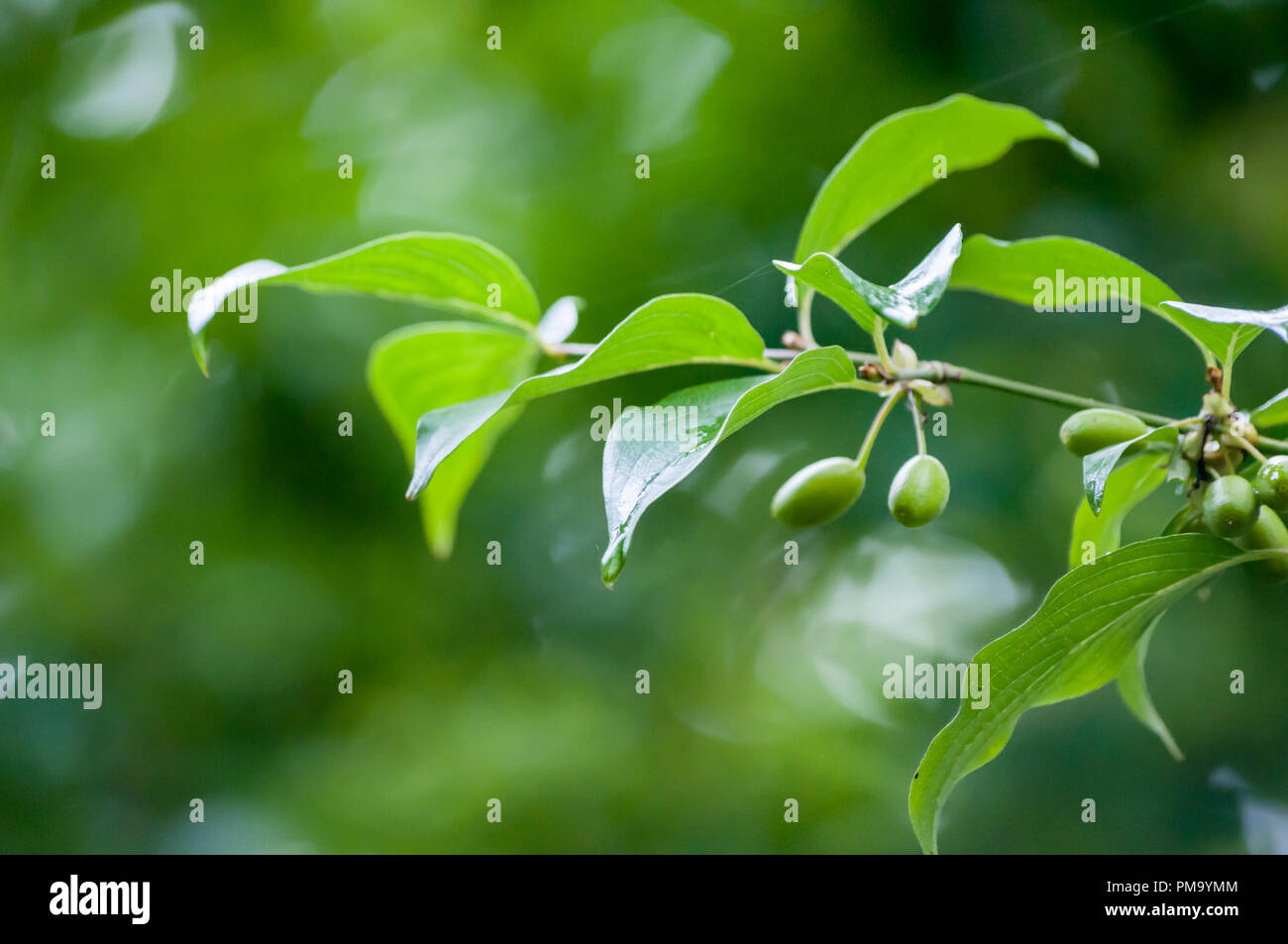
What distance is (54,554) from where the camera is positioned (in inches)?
81.7

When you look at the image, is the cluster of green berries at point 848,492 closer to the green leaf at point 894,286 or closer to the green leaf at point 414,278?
the green leaf at point 894,286

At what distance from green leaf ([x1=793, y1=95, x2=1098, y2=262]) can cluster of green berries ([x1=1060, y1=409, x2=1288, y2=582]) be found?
228 millimetres

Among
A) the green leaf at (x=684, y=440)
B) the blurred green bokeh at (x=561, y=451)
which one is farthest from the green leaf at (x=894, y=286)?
the blurred green bokeh at (x=561, y=451)

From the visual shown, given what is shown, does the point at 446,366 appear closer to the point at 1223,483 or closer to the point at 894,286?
the point at 894,286

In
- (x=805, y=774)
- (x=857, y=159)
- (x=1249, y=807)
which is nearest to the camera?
(x=857, y=159)

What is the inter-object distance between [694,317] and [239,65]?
2.07 metres

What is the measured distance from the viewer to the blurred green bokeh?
74.5 inches

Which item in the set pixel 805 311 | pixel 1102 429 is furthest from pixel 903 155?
pixel 1102 429

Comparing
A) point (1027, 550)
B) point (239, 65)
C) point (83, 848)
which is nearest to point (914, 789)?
point (1027, 550)

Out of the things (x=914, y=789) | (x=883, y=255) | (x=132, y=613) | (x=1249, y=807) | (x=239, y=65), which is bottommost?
(x=1249, y=807)

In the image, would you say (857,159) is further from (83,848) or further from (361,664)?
(83,848)

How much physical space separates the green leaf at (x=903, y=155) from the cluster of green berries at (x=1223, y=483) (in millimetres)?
228

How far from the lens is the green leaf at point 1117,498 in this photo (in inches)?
26.2

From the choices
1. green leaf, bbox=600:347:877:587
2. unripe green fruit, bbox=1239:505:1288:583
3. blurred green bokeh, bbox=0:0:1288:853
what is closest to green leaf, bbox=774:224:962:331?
green leaf, bbox=600:347:877:587
